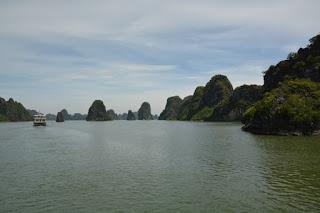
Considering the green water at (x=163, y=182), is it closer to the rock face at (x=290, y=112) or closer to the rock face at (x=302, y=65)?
the rock face at (x=290, y=112)

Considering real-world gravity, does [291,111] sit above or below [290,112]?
above

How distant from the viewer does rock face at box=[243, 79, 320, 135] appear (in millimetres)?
104562

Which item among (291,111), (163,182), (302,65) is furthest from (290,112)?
Result: (163,182)

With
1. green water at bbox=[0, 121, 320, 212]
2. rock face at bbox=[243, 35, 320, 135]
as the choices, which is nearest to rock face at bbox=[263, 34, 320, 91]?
rock face at bbox=[243, 35, 320, 135]

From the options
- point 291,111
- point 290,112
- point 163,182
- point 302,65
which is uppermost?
point 302,65

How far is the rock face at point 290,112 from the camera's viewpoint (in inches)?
4117

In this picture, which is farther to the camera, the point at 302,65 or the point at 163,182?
the point at 302,65

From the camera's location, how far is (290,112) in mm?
106312

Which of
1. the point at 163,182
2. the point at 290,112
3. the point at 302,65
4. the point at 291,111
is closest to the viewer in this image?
the point at 163,182

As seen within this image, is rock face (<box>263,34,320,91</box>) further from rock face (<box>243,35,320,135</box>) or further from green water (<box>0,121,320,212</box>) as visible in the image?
green water (<box>0,121,320,212</box>)

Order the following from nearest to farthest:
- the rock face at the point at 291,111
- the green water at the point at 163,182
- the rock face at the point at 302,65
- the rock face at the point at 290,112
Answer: the green water at the point at 163,182 → the rock face at the point at 290,112 → the rock face at the point at 291,111 → the rock face at the point at 302,65

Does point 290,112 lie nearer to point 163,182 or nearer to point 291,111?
point 291,111

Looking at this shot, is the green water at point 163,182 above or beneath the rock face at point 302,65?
beneath

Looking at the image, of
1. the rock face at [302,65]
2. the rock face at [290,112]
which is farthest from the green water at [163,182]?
the rock face at [302,65]
